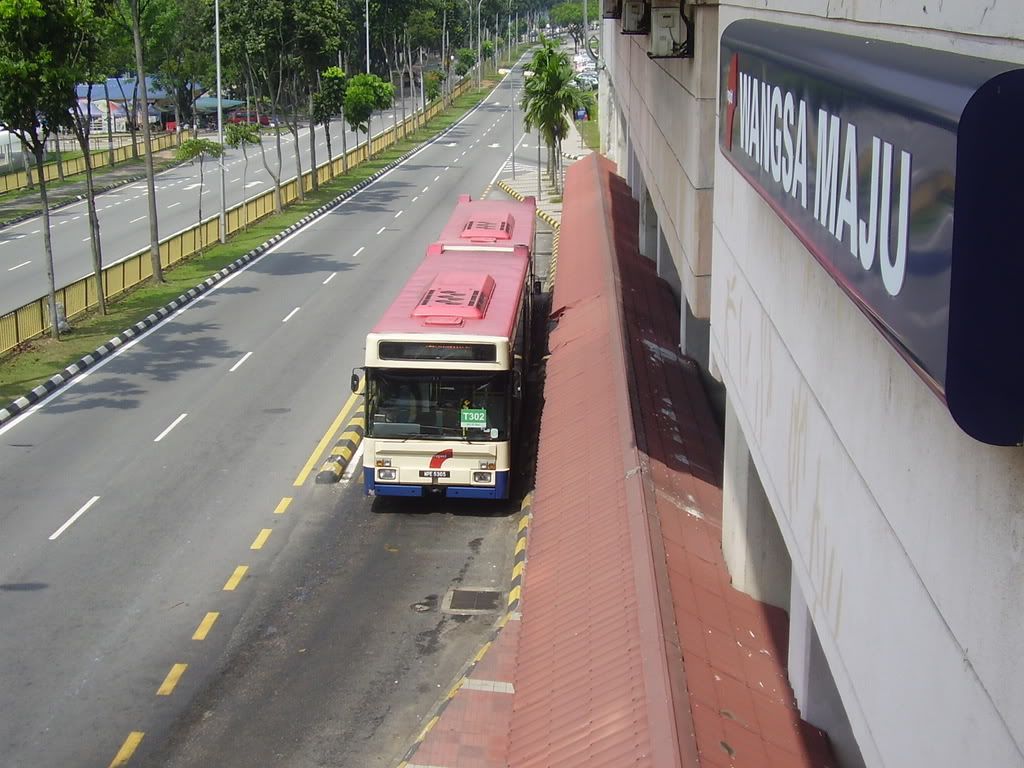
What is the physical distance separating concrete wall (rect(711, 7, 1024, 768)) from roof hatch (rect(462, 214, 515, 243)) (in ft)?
52.7

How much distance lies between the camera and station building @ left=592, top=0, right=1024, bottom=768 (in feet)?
12.2

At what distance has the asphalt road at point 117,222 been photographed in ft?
127

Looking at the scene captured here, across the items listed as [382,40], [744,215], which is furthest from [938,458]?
[382,40]

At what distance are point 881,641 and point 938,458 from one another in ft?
3.66

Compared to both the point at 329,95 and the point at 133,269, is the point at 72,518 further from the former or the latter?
the point at 329,95

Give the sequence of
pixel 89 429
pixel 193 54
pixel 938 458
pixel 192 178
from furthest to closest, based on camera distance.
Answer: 1. pixel 193 54
2. pixel 192 178
3. pixel 89 429
4. pixel 938 458

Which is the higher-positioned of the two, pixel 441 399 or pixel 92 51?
pixel 92 51

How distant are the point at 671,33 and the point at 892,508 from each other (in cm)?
1008

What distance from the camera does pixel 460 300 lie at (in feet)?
62.3

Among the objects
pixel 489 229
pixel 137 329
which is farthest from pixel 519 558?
pixel 137 329

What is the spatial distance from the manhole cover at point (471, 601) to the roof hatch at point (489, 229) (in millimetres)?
9721

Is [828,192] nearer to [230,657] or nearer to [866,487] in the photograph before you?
[866,487]

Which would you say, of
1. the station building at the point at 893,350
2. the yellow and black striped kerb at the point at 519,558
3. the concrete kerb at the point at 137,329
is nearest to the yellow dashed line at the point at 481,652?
the yellow and black striped kerb at the point at 519,558

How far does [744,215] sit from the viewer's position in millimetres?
9727
